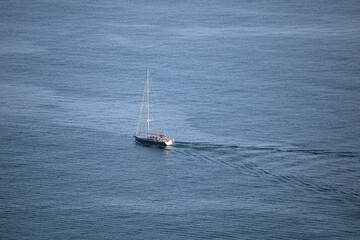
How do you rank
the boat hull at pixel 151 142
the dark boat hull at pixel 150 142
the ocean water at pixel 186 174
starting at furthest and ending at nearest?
the dark boat hull at pixel 150 142, the boat hull at pixel 151 142, the ocean water at pixel 186 174

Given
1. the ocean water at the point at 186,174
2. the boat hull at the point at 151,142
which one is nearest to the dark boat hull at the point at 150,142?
the boat hull at the point at 151,142

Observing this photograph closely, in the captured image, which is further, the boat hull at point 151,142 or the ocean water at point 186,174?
the boat hull at point 151,142

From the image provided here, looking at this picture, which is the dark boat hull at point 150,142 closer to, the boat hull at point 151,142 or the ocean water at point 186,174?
the boat hull at point 151,142

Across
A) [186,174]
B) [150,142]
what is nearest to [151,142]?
[150,142]

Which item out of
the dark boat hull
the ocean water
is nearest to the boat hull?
the dark boat hull

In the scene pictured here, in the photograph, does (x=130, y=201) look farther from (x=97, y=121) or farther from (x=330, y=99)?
(x=330, y=99)

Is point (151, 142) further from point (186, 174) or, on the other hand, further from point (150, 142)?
point (186, 174)

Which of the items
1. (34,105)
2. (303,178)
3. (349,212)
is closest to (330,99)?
(303,178)

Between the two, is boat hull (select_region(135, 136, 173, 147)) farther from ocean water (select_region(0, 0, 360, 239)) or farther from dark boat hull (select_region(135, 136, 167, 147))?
ocean water (select_region(0, 0, 360, 239))

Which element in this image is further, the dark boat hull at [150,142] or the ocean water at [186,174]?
the dark boat hull at [150,142]

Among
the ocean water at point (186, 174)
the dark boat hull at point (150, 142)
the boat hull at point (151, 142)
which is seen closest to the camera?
the ocean water at point (186, 174)

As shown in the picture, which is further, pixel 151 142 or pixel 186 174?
pixel 151 142
